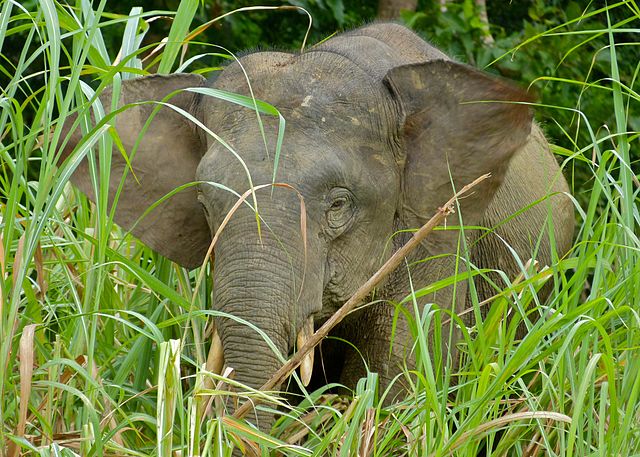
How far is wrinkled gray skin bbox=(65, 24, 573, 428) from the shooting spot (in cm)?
344

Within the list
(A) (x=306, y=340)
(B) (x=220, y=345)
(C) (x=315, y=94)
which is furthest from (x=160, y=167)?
(A) (x=306, y=340)

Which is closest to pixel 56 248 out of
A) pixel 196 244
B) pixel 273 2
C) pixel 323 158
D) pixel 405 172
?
pixel 196 244

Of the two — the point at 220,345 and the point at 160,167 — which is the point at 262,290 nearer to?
the point at 220,345

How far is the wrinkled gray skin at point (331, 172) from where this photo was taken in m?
3.44

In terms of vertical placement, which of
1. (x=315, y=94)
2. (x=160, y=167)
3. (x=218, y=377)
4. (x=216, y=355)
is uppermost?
(x=315, y=94)

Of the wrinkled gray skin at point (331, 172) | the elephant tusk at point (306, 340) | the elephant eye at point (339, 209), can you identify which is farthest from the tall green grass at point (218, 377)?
the elephant eye at point (339, 209)

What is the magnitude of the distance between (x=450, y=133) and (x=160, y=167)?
0.88m

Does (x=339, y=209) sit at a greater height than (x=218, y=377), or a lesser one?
lesser

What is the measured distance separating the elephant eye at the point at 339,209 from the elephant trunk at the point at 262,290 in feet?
0.63

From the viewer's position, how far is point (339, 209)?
3.66 metres

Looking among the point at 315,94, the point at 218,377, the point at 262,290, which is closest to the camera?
the point at 218,377

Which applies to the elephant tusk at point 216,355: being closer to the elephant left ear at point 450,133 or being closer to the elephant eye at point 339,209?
the elephant eye at point 339,209

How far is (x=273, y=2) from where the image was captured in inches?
279

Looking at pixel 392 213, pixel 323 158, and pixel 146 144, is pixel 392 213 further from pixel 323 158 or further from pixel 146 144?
pixel 146 144
